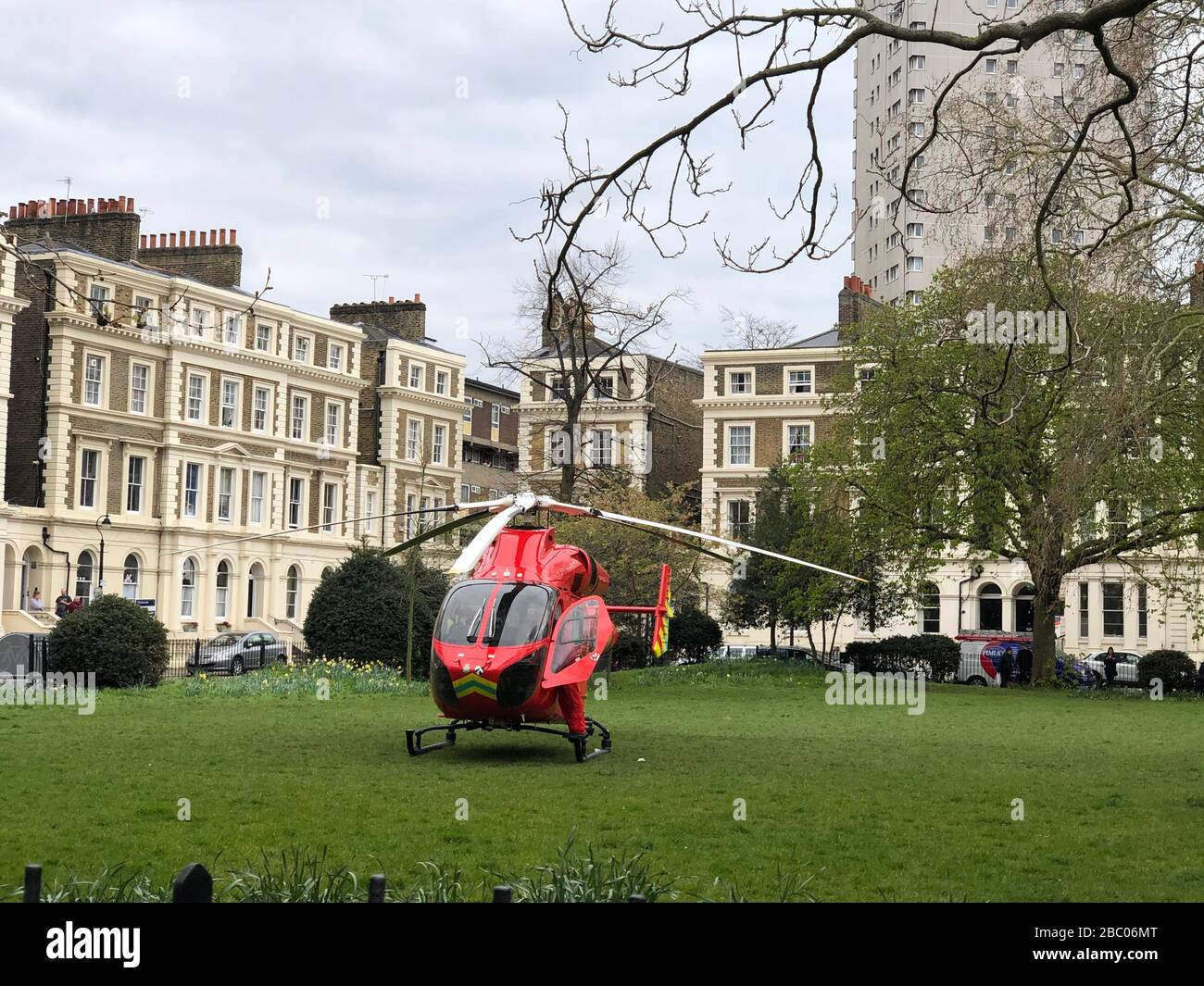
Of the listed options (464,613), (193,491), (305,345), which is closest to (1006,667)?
(464,613)

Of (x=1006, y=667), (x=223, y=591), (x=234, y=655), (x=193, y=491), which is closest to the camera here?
(x=234, y=655)

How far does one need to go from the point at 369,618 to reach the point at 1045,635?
19736 millimetres

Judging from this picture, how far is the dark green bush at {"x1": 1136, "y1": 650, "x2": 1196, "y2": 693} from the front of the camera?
4372 centimetres

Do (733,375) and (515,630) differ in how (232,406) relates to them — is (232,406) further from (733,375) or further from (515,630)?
(515,630)

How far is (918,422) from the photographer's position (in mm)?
42094

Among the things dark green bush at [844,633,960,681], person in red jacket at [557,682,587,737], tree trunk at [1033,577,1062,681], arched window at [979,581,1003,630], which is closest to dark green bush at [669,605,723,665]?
dark green bush at [844,633,960,681]

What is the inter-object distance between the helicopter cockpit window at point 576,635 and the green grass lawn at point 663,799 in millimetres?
1350

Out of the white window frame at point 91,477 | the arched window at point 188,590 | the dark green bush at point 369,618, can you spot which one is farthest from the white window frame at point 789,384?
the dark green bush at point 369,618

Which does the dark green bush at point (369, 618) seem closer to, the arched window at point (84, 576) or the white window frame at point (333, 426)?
the arched window at point (84, 576)

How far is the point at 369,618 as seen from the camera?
42.5 m

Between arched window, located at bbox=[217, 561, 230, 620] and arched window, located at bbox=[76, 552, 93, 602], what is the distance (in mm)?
7458

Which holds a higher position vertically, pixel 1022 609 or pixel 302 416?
pixel 302 416

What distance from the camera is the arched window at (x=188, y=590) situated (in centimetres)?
6556

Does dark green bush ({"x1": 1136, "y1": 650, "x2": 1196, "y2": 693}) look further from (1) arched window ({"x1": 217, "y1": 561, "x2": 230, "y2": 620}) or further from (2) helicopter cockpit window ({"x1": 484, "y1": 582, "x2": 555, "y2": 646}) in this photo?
(1) arched window ({"x1": 217, "y1": 561, "x2": 230, "y2": 620})
